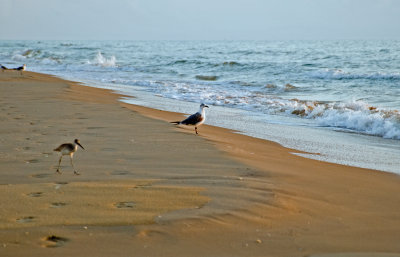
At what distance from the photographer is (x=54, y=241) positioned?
371cm

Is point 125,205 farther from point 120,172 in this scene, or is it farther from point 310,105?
point 310,105

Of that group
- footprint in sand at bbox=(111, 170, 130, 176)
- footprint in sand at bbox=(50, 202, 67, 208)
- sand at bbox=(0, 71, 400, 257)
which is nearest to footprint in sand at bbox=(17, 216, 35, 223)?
sand at bbox=(0, 71, 400, 257)

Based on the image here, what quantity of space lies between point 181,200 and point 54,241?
1.40 metres

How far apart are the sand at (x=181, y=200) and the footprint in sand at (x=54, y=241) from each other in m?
0.01

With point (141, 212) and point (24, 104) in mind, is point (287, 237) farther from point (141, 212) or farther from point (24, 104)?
point (24, 104)

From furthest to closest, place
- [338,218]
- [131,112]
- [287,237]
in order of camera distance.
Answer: [131,112], [338,218], [287,237]

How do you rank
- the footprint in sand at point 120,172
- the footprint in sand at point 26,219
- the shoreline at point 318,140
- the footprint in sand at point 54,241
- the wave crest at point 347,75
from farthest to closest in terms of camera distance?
the wave crest at point 347,75, the shoreline at point 318,140, the footprint in sand at point 120,172, the footprint in sand at point 26,219, the footprint in sand at point 54,241

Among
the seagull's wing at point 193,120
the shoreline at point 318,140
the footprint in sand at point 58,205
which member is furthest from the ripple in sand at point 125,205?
the seagull's wing at point 193,120

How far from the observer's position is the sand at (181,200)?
3.81m

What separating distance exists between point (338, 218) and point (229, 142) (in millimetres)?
3710

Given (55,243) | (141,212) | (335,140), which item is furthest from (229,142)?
(55,243)

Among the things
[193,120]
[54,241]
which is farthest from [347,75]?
[54,241]

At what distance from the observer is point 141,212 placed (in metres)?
4.37

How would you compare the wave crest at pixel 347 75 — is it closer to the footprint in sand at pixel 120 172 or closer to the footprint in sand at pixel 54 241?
the footprint in sand at pixel 120 172
